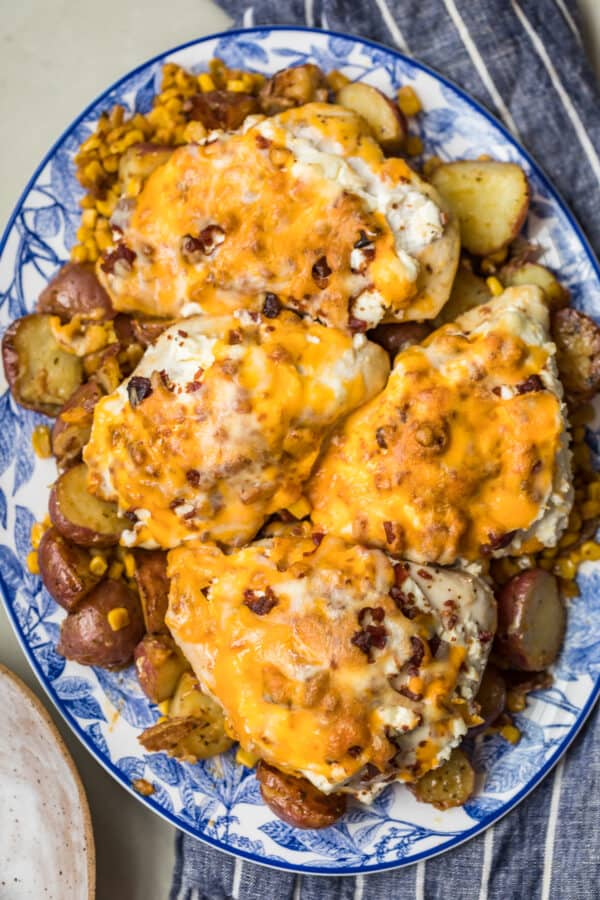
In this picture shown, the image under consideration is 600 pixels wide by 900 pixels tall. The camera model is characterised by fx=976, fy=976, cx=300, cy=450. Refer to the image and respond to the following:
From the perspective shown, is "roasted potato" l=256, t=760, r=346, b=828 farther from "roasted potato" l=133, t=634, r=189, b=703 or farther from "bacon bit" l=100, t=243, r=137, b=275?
"bacon bit" l=100, t=243, r=137, b=275

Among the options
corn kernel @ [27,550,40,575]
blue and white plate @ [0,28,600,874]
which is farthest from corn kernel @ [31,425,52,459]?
corn kernel @ [27,550,40,575]

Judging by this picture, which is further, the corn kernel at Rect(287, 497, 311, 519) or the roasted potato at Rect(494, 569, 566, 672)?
the roasted potato at Rect(494, 569, 566, 672)

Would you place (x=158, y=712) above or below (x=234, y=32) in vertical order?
below

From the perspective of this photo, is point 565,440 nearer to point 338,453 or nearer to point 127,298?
point 338,453

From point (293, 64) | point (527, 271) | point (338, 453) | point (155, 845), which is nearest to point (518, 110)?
point (527, 271)

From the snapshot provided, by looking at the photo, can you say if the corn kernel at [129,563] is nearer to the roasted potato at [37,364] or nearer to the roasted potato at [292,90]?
the roasted potato at [37,364]

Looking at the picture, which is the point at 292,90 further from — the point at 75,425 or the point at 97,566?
the point at 97,566

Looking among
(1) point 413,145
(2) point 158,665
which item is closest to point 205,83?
(1) point 413,145

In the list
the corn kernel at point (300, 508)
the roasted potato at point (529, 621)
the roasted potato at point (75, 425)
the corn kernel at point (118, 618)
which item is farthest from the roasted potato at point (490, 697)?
the roasted potato at point (75, 425)
